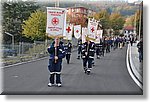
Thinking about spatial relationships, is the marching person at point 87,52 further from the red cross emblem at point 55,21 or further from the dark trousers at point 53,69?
the red cross emblem at point 55,21

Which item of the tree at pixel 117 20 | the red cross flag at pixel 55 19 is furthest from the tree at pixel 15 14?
the tree at pixel 117 20

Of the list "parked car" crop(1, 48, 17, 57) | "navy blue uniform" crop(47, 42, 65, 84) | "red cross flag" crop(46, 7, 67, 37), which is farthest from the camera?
"parked car" crop(1, 48, 17, 57)

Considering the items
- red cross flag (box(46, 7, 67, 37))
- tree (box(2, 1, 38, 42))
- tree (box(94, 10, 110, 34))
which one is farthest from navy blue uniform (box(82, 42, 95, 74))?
red cross flag (box(46, 7, 67, 37))

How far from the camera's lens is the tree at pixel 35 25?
8211 mm

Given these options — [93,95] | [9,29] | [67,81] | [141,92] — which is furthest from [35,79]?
[141,92]

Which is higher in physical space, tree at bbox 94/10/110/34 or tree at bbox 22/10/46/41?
tree at bbox 94/10/110/34

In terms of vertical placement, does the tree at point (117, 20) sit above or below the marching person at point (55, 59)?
above

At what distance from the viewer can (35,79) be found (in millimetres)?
9055

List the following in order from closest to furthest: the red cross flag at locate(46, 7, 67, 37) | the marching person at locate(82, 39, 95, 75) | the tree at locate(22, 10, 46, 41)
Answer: the red cross flag at locate(46, 7, 67, 37) → the tree at locate(22, 10, 46, 41) → the marching person at locate(82, 39, 95, 75)

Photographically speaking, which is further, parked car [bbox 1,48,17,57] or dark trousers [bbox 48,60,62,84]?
parked car [bbox 1,48,17,57]

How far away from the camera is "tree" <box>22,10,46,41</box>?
821cm

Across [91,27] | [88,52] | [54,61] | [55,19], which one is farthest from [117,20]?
[55,19]

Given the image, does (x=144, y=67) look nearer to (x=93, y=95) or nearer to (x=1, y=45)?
(x=93, y=95)

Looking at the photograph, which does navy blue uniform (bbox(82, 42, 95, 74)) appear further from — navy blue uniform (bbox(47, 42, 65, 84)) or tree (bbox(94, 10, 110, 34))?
navy blue uniform (bbox(47, 42, 65, 84))
